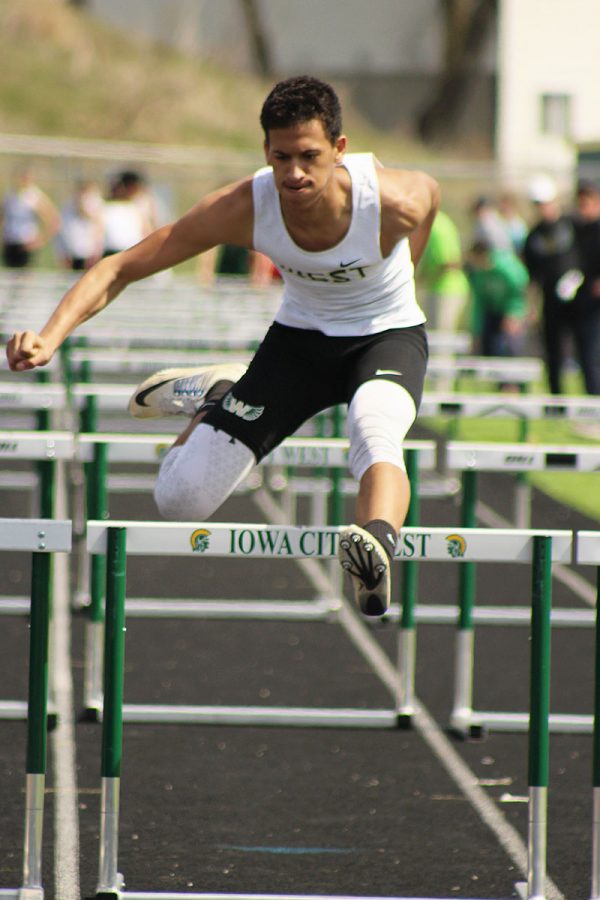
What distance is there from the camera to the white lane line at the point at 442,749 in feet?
17.1

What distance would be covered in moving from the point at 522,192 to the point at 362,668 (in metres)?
20.7

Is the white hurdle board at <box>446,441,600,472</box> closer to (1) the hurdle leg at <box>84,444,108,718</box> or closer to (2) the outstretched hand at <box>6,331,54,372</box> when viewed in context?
(1) the hurdle leg at <box>84,444,108,718</box>

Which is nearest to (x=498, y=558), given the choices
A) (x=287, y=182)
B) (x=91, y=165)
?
(x=287, y=182)

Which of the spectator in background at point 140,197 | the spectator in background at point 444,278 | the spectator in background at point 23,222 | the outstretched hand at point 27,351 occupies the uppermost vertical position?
the spectator in background at point 23,222

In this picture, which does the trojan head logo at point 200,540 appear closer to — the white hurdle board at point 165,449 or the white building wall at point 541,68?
the white hurdle board at point 165,449

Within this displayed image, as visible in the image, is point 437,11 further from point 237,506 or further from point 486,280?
point 237,506

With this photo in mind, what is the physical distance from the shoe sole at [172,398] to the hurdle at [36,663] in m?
1.42

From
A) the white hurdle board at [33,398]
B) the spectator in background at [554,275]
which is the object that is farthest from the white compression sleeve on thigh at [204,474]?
the spectator in background at [554,275]

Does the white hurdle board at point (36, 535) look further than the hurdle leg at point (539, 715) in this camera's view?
No

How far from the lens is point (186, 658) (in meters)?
7.61

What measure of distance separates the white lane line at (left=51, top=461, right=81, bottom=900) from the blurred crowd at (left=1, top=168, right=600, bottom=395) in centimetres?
659

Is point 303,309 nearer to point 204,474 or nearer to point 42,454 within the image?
point 204,474

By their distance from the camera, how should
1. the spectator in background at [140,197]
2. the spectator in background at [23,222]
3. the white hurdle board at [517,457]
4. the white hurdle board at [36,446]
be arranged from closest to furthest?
1. the white hurdle board at [36,446]
2. the white hurdle board at [517,457]
3. the spectator in background at [140,197]
4. the spectator in background at [23,222]

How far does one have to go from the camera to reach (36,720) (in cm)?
439
